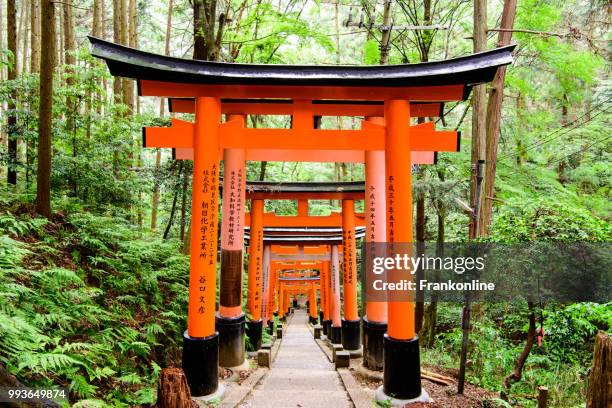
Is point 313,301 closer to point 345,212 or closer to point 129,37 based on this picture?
point 345,212

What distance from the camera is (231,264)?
8039 millimetres

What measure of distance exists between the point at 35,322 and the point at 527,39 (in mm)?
10984

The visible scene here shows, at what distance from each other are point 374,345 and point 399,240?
3.04 meters

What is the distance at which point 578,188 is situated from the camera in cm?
1496

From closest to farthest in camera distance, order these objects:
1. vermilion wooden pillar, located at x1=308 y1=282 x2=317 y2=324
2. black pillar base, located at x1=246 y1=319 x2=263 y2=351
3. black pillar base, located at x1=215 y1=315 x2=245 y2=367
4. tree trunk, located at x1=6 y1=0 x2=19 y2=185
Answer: black pillar base, located at x1=215 y1=315 x2=245 y2=367
tree trunk, located at x1=6 y1=0 x2=19 y2=185
black pillar base, located at x1=246 y1=319 x2=263 y2=351
vermilion wooden pillar, located at x1=308 y1=282 x2=317 y2=324

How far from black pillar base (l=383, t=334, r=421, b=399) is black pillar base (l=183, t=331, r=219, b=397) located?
2.56 metres

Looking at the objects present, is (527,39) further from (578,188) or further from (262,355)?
(262,355)

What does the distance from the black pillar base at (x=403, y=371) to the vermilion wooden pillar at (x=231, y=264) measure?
3.47 metres

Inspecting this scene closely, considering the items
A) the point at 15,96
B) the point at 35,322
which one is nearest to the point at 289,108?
the point at 35,322

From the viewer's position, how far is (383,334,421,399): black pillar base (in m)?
5.52

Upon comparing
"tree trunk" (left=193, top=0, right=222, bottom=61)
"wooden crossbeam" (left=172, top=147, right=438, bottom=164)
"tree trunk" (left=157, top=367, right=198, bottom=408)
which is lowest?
"tree trunk" (left=157, top=367, right=198, bottom=408)

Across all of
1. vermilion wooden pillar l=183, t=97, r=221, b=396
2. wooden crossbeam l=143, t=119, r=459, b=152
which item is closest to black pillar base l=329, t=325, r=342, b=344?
vermilion wooden pillar l=183, t=97, r=221, b=396

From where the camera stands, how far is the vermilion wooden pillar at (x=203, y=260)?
18.6 feet

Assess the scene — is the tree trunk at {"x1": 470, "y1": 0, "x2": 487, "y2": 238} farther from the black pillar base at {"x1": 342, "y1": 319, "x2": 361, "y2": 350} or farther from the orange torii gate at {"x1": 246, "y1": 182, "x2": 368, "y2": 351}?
the black pillar base at {"x1": 342, "y1": 319, "x2": 361, "y2": 350}
